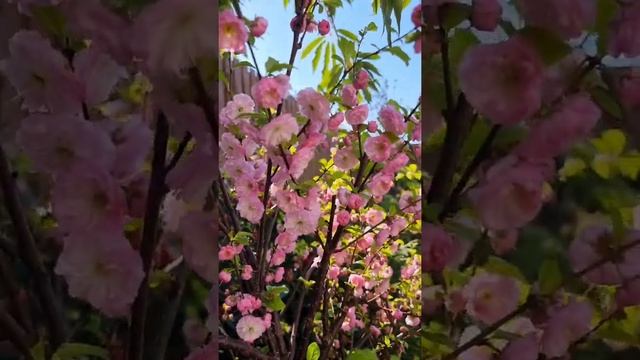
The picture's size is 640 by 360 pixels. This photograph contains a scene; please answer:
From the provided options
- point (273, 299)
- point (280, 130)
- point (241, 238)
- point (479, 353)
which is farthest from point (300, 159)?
point (479, 353)

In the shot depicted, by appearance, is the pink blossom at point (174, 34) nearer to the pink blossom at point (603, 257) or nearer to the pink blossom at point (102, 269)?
the pink blossom at point (102, 269)

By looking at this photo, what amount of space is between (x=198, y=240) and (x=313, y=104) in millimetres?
579

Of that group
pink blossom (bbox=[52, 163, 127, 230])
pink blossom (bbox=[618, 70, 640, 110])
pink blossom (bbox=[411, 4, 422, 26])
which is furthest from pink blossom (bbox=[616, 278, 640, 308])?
pink blossom (bbox=[52, 163, 127, 230])

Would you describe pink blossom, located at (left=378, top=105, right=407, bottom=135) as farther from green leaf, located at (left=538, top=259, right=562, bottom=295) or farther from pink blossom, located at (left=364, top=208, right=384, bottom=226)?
green leaf, located at (left=538, top=259, right=562, bottom=295)

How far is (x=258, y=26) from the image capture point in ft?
4.47

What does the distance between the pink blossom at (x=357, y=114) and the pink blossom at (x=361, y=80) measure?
43 millimetres

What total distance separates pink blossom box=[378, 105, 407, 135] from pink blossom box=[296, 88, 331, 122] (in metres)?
0.11

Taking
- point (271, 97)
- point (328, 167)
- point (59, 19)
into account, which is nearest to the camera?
point (59, 19)

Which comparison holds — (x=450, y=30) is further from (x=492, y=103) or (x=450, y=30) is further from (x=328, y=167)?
(x=328, y=167)

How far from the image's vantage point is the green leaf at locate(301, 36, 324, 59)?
1.41 meters

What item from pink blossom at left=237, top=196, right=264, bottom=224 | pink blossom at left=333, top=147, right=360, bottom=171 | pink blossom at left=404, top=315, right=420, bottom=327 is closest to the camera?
pink blossom at left=237, top=196, right=264, bottom=224

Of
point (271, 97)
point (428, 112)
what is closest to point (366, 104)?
point (271, 97)

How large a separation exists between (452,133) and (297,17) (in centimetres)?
55

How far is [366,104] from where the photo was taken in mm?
1425
